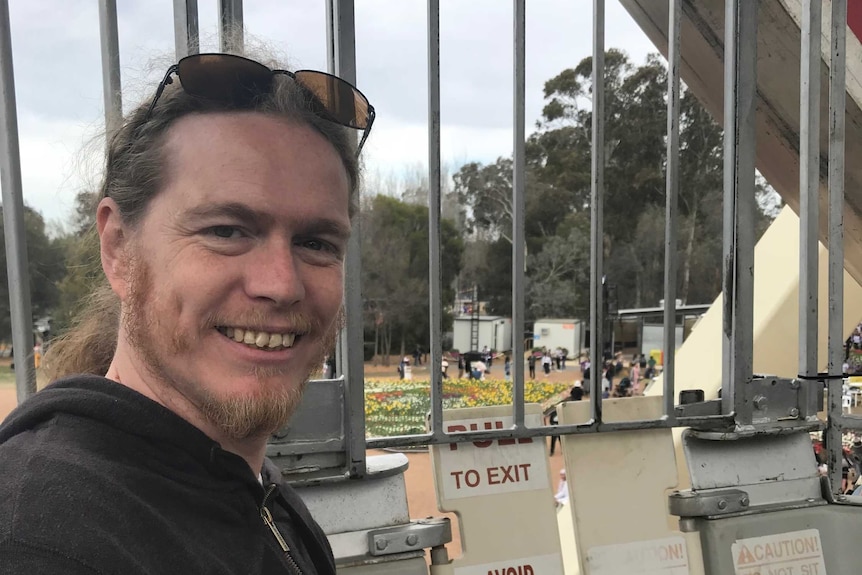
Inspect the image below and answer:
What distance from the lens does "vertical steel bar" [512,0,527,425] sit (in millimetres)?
1731

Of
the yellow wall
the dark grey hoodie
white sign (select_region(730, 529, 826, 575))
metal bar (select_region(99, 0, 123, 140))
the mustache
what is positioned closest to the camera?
the dark grey hoodie

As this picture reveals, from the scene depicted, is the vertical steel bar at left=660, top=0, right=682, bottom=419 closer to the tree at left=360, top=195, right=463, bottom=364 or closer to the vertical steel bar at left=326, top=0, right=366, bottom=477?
the vertical steel bar at left=326, top=0, right=366, bottom=477

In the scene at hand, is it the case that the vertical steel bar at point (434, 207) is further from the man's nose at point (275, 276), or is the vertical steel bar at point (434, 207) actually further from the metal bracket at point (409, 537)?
the man's nose at point (275, 276)

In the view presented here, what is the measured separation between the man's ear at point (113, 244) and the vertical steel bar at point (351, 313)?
593 millimetres

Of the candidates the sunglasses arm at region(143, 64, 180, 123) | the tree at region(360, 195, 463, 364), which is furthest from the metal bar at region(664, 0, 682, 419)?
the tree at region(360, 195, 463, 364)

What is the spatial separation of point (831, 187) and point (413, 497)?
425 inches

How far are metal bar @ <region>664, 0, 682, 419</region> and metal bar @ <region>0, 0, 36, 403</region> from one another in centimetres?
163

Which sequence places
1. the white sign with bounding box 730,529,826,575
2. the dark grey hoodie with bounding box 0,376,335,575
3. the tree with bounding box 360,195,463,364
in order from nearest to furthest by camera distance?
1. the dark grey hoodie with bounding box 0,376,335,575
2. the white sign with bounding box 730,529,826,575
3. the tree with bounding box 360,195,463,364

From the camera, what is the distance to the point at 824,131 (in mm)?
2416

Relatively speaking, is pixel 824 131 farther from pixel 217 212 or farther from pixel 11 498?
pixel 11 498

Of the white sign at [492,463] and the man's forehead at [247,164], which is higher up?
the man's forehead at [247,164]

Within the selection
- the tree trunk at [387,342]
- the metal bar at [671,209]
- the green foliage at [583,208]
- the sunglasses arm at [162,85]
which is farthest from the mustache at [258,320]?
the tree trunk at [387,342]

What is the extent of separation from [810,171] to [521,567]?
1.46 meters

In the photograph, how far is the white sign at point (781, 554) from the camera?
1927mm
